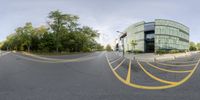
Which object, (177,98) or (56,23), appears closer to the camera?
(177,98)

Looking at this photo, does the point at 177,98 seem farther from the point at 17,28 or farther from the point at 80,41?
the point at 17,28

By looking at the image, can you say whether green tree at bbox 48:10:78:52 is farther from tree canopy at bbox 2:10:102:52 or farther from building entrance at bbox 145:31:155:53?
building entrance at bbox 145:31:155:53

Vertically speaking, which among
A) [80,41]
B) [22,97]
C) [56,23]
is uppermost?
[56,23]

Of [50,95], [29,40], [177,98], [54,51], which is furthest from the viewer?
[29,40]

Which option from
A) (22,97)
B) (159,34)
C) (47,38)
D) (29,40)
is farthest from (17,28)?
(22,97)

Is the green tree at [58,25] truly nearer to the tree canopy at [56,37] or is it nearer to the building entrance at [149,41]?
the tree canopy at [56,37]

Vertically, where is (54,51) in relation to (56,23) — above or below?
below

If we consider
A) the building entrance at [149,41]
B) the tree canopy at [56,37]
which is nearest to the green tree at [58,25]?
the tree canopy at [56,37]

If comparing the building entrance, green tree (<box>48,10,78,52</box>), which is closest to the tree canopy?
green tree (<box>48,10,78,52</box>)

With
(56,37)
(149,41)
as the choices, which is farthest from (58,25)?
(149,41)

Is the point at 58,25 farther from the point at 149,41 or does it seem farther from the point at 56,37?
the point at 149,41

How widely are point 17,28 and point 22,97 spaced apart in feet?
Result: 264

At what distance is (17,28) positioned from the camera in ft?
252

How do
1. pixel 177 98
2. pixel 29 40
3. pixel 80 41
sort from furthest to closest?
pixel 29 40 → pixel 80 41 → pixel 177 98
